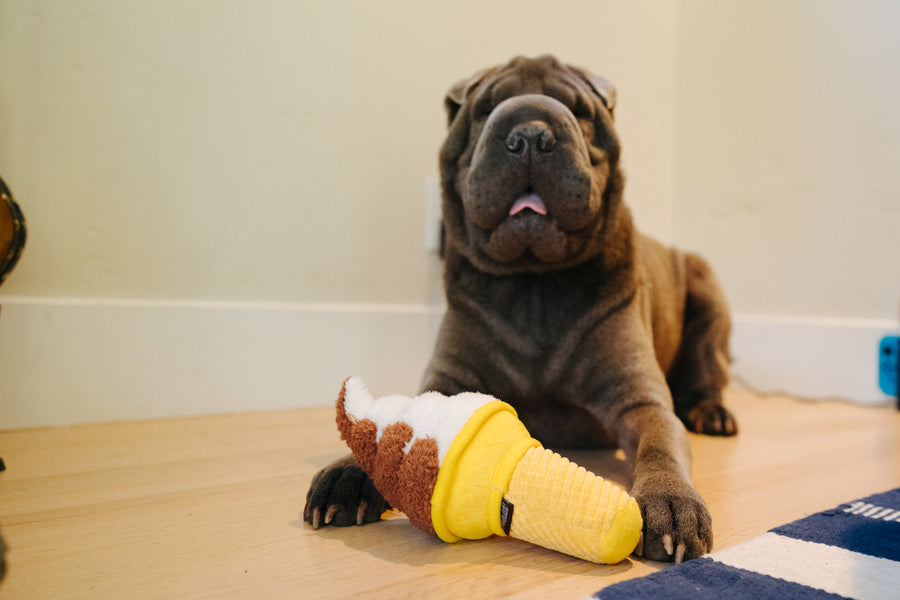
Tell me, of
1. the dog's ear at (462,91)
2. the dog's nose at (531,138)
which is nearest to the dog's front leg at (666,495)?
the dog's nose at (531,138)

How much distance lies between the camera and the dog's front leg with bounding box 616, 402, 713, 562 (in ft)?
2.56

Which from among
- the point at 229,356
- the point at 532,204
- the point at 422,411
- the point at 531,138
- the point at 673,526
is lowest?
the point at 229,356

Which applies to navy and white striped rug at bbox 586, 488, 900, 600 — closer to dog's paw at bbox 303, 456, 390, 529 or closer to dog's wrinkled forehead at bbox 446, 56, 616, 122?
dog's paw at bbox 303, 456, 390, 529

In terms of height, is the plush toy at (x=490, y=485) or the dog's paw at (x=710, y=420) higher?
the plush toy at (x=490, y=485)

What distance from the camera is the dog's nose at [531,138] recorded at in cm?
110

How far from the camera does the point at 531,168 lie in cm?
112

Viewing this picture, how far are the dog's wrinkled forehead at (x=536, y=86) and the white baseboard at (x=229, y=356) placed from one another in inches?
32.6

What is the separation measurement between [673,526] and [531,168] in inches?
24.6

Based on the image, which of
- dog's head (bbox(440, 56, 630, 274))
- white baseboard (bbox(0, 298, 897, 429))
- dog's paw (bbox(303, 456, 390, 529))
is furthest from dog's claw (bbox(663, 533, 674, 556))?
white baseboard (bbox(0, 298, 897, 429))

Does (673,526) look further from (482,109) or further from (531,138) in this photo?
(482,109)

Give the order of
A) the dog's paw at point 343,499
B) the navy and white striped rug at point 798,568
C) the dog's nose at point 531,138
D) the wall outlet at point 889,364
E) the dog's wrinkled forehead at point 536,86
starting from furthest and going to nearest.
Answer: the wall outlet at point 889,364 < the dog's wrinkled forehead at point 536,86 < the dog's nose at point 531,138 < the dog's paw at point 343,499 < the navy and white striped rug at point 798,568

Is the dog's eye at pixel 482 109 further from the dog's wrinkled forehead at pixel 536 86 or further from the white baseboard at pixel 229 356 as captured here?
the white baseboard at pixel 229 356

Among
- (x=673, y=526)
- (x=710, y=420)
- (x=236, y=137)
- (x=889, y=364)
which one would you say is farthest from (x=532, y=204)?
(x=889, y=364)

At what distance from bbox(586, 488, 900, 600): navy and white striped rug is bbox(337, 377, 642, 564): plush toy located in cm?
8
